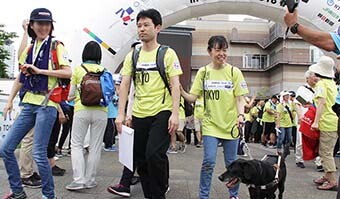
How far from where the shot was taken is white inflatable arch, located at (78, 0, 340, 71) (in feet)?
27.7

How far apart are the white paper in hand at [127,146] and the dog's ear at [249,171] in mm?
1100

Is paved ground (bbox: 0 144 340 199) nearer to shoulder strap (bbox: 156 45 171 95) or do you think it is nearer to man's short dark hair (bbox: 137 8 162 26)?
shoulder strap (bbox: 156 45 171 95)

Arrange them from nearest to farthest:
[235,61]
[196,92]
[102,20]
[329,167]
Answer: [196,92] < [329,167] < [102,20] < [235,61]

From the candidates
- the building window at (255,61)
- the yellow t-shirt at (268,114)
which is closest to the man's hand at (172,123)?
the yellow t-shirt at (268,114)

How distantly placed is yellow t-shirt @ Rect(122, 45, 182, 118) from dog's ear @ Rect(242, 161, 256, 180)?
922 millimetres

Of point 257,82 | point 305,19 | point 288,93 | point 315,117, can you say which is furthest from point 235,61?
point 315,117

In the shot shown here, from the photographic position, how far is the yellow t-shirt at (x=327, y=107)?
5.73 metres

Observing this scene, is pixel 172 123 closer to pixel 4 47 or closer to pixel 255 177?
pixel 255 177

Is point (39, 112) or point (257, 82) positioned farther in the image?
point (257, 82)

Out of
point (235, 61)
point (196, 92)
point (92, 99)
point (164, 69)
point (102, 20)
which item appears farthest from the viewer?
point (235, 61)

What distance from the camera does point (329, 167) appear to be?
18.5 feet

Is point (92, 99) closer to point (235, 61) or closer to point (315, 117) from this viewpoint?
point (315, 117)

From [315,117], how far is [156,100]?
2873 millimetres

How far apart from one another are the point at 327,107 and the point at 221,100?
2.21m
